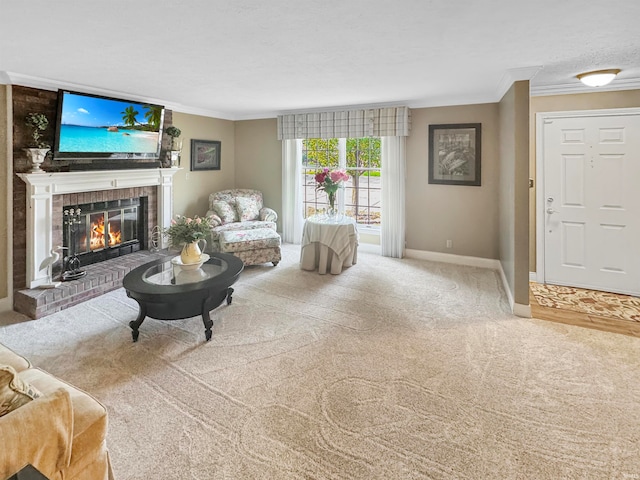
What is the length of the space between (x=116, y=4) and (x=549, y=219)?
4664mm

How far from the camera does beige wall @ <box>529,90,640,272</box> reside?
395 cm

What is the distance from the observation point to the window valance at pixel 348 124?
5.37m

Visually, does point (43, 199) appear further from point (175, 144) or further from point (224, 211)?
point (224, 211)

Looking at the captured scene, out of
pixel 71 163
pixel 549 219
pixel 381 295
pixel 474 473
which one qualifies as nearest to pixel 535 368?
pixel 474 473

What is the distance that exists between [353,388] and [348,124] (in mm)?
4276

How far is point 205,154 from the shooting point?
6238mm

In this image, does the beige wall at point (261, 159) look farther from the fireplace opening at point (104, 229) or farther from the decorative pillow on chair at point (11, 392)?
the decorative pillow on chair at point (11, 392)

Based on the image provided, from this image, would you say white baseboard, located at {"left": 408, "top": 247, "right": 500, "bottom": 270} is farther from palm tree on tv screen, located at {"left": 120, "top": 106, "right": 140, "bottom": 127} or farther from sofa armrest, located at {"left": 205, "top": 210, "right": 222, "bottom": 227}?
palm tree on tv screen, located at {"left": 120, "top": 106, "right": 140, "bottom": 127}

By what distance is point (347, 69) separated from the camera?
11.2ft

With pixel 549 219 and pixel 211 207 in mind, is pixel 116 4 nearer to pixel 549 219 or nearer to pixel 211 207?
pixel 211 207

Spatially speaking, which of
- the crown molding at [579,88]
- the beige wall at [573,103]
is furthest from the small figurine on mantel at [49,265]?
the crown molding at [579,88]

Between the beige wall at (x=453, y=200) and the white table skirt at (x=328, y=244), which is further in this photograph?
the beige wall at (x=453, y=200)

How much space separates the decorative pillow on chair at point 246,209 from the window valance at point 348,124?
4.01 ft

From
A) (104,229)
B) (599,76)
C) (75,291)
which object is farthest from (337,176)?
(75,291)
